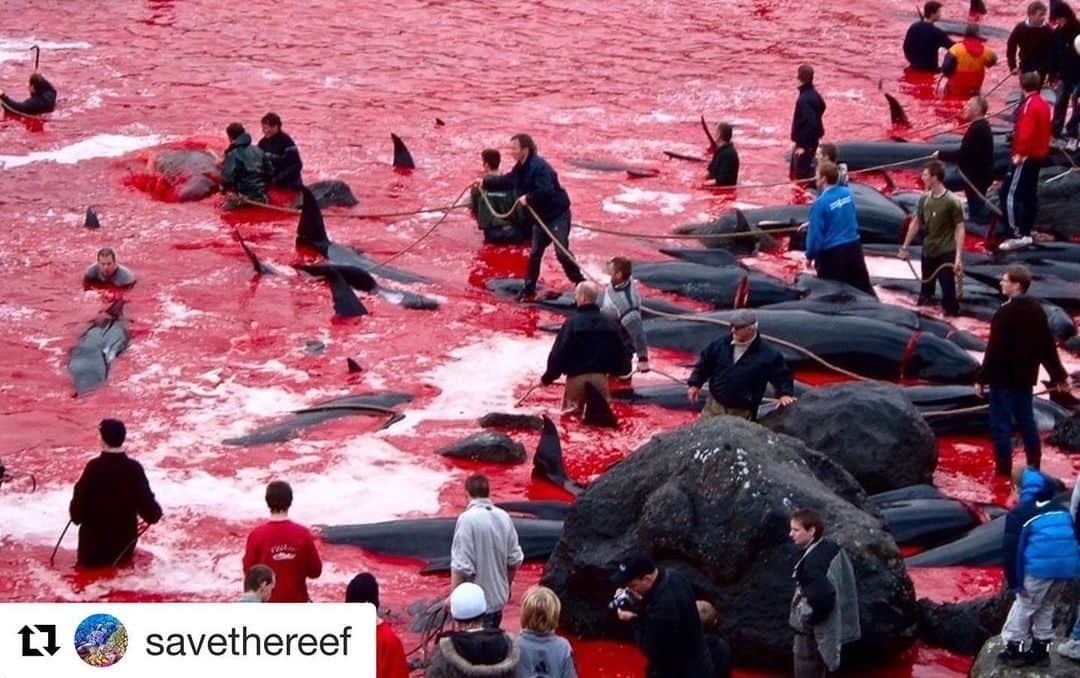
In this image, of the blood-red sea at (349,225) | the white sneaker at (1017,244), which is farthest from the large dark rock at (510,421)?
the white sneaker at (1017,244)

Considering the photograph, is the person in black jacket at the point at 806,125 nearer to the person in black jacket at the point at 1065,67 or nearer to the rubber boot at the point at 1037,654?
the person in black jacket at the point at 1065,67

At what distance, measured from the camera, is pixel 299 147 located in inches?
1047

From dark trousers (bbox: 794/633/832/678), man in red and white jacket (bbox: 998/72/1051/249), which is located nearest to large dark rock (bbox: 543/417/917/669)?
dark trousers (bbox: 794/633/832/678)

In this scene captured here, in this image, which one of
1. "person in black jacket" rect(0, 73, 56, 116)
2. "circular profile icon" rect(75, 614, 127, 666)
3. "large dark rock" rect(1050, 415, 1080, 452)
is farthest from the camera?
"person in black jacket" rect(0, 73, 56, 116)

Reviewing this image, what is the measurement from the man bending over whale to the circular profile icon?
11.1m

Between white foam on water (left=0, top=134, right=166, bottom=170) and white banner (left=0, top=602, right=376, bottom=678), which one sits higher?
white banner (left=0, top=602, right=376, bottom=678)

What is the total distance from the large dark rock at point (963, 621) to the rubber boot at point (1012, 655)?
97 centimetres

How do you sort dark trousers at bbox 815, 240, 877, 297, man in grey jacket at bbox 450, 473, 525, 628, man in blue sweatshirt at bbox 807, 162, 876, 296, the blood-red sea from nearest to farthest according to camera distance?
man in grey jacket at bbox 450, 473, 525, 628 < the blood-red sea < man in blue sweatshirt at bbox 807, 162, 876, 296 < dark trousers at bbox 815, 240, 877, 297

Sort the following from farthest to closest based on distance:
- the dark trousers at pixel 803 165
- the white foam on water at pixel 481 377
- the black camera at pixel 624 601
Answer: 1. the dark trousers at pixel 803 165
2. the white foam on water at pixel 481 377
3. the black camera at pixel 624 601

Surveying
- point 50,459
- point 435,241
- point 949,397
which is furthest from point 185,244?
point 949,397

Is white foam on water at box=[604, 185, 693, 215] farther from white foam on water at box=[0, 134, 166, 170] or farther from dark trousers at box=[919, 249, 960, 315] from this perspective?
white foam on water at box=[0, 134, 166, 170]

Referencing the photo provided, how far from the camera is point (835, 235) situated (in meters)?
18.6

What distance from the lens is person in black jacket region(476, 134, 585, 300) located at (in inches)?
763

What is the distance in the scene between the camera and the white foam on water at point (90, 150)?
25.8 m
